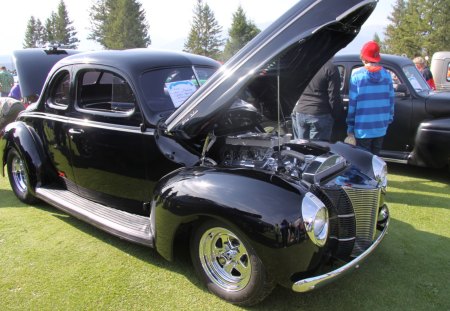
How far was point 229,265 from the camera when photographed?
9.62 ft

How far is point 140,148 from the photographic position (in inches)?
142

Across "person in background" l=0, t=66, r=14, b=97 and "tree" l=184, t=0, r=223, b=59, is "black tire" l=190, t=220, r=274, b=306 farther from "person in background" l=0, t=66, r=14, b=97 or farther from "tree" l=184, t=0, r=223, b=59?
"tree" l=184, t=0, r=223, b=59

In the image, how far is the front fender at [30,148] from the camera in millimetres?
4621

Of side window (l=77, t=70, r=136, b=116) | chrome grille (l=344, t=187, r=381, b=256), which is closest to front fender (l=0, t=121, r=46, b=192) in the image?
side window (l=77, t=70, r=136, b=116)

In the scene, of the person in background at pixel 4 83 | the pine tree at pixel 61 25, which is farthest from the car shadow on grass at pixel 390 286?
the pine tree at pixel 61 25

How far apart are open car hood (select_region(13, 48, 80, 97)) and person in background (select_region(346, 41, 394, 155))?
547 cm

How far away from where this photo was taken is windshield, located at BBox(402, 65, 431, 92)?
250 inches

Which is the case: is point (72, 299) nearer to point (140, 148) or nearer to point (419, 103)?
point (140, 148)

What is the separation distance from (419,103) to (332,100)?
6.28 feet

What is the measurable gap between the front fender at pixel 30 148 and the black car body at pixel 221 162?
2 centimetres

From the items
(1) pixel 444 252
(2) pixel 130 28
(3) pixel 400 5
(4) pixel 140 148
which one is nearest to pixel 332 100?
(1) pixel 444 252

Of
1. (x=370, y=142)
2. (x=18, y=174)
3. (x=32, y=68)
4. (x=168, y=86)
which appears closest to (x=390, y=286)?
(x=370, y=142)

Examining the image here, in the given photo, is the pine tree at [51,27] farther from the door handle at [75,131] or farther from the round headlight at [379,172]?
the round headlight at [379,172]

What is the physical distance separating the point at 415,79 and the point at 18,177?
6.20 metres
